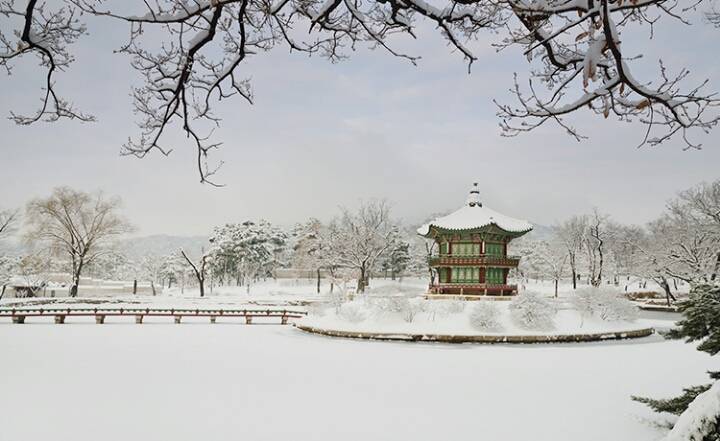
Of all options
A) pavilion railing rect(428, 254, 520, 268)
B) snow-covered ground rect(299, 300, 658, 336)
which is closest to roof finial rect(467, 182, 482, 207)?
pavilion railing rect(428, 254, 520, 268)

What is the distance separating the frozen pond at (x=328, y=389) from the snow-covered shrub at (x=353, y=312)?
387cm

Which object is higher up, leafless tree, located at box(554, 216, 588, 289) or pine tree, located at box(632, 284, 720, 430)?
leafless tree, located at box(554, 216, 588, 289)

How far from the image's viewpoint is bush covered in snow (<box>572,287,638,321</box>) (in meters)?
22.4

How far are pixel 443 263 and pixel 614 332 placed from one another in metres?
10.6

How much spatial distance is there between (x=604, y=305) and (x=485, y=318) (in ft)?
20.5

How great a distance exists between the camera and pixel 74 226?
140 feet

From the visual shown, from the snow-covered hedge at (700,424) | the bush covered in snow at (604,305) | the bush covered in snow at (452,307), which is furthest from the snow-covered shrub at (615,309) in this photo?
the snow-covered hedge at (700,424)

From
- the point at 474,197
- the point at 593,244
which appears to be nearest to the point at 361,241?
the point at 474,197

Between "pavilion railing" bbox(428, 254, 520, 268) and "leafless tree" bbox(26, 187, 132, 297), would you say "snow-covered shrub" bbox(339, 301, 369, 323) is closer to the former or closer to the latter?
"pavilion railing" bbox(428, 254, 520, 268)

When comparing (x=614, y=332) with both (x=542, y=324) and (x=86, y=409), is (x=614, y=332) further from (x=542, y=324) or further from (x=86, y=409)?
(x=86, y=409)

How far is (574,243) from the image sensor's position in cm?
5862

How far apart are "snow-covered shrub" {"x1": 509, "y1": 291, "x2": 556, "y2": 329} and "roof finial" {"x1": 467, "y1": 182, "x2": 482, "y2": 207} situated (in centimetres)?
1111

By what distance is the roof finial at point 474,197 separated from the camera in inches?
1241

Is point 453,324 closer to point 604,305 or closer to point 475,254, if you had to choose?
point 604,305
